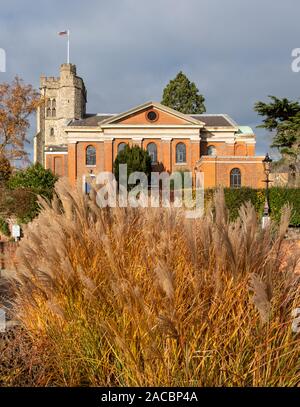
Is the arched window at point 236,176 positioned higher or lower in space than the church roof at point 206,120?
lower

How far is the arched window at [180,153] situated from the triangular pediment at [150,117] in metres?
2.16

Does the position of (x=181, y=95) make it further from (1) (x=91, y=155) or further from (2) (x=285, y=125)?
(2) (x=285, y=125)

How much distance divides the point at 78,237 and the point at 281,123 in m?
27.1

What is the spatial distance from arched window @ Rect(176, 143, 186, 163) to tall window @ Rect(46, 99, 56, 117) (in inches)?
1213

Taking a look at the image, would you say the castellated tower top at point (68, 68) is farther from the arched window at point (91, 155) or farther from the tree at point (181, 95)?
the arched window at point (91, 155)

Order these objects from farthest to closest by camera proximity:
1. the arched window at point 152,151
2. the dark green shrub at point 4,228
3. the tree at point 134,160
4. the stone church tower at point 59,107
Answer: the stone church tower at point 59,107, the arched window at point 152,151, the tree at point 134,160, the dark green shrub at point 4,228

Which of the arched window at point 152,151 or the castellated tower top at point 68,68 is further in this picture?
the castellated tower top at point 68,68

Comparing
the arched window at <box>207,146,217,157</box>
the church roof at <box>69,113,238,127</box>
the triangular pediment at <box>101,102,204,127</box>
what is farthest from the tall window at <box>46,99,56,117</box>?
the arched window at <box>207,146,217,157</box>

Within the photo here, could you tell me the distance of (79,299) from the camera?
2.87 meters

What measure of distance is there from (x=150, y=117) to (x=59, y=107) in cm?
2638

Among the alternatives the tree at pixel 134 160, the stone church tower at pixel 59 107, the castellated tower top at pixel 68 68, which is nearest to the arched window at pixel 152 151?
the tree at pixel 134 160

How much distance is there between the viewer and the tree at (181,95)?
48312mm

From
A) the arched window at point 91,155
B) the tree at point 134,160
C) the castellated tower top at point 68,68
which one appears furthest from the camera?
the castellated tower top at point 68,68
